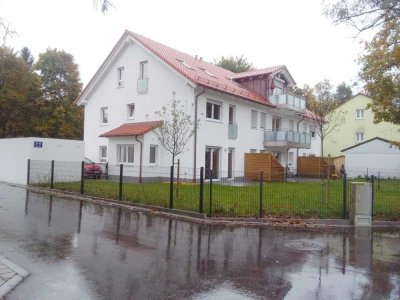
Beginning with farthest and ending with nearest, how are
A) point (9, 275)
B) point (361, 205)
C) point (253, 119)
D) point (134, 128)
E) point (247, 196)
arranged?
point (253, 119), point (134, 128), point (247, 196), point (361, 205), point (9, 275)

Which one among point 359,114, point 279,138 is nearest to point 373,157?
point 359,114

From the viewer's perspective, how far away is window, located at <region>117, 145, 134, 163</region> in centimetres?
2592

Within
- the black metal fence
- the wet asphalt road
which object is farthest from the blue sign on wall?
the wet asphalt road

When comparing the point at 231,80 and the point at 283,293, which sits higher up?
the point at 231,80

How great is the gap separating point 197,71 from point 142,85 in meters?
3.81

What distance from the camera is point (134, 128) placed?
26.0 metres

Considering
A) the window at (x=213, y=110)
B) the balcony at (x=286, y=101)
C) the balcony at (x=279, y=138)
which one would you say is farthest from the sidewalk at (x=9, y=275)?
the balcony at (x=286, y=101)

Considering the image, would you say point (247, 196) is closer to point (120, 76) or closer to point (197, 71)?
point (197, 71)

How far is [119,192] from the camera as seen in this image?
1576 cm

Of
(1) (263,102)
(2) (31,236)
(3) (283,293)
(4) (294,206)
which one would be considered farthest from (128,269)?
(1) (263,102)

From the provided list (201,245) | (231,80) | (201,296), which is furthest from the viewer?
(231,80)

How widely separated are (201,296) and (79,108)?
43.5 m

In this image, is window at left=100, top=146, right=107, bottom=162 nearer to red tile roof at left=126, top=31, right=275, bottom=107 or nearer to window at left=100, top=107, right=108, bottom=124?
window at left=100, top=107, right=108, bottom=124

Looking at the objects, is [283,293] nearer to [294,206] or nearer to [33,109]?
[294,206]
